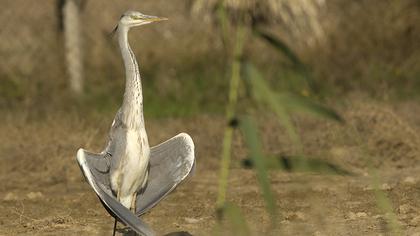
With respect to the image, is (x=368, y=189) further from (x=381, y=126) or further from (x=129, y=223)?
(x=129, y=223)

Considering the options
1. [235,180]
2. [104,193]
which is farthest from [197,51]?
[104,193]

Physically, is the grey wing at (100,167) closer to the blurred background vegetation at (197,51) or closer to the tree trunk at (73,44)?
the blurred background vegetation at (197,51)

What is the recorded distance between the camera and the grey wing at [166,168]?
6016 millimetres

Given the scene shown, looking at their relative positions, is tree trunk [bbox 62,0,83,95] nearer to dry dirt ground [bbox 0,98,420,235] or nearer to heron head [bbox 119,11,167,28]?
dry dirt ground [bbox 0,98,420,235]

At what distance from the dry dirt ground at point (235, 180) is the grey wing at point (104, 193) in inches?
33.7

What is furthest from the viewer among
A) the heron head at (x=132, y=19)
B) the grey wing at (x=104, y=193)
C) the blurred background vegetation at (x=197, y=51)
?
the blurred background vegetation at (x=197, y=51)

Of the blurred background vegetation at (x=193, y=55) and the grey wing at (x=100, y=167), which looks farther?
the blurred background vegetation at (x=193, y=55)

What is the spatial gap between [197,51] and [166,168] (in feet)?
26.1

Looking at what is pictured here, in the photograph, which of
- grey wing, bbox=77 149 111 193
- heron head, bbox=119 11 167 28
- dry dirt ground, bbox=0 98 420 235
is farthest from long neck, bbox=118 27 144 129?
dry dirt ground, bbox=0 98 420 235

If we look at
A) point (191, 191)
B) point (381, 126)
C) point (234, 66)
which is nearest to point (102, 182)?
point (191, 191)

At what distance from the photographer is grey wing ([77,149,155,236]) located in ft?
16.3

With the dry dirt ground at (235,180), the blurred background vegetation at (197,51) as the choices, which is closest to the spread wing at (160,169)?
the dry dirt ground at (235,180)

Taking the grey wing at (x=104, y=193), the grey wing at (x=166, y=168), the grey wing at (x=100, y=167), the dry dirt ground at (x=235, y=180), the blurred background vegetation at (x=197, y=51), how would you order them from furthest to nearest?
the blurred background vegetation at (x=197, y=51), the dry dirt ground at (x=235, y=180), the grey wing at (x=166, y=168), the grey wing at (x=100, y=167), the grey wing at (x=104, y=193)

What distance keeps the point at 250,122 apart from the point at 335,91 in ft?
31.2
